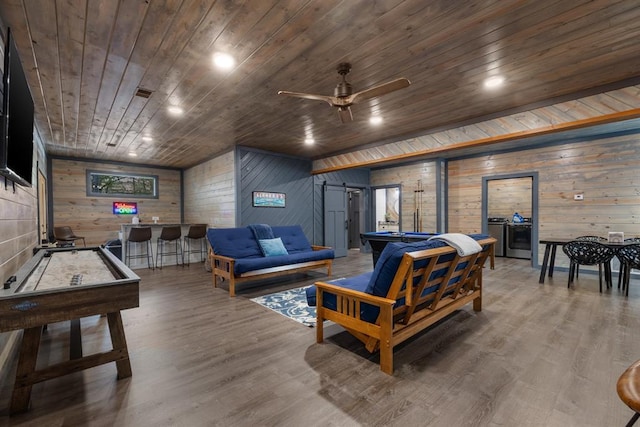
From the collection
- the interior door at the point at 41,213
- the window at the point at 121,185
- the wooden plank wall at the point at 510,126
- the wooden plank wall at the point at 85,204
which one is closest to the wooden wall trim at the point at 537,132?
the wooden plank wall at the point at 510,126

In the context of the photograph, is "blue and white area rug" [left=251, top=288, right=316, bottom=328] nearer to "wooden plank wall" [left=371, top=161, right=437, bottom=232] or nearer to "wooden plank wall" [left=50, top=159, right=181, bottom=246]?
"wooden plank wall" [left=371, top=161, right=437, bottom=232]

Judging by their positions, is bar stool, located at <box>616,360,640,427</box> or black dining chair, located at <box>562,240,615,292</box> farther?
black dining chair, located at <box>562,240,615,292</box>

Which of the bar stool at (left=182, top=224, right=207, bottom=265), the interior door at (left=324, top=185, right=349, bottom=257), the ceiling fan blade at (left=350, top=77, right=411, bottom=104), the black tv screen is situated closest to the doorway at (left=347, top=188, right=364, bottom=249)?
the interior door at (left=324, top=185, right=349, bottom=257)

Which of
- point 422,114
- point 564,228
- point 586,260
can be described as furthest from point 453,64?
point 564,228

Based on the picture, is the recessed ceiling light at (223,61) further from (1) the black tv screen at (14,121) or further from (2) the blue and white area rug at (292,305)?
(2) the blue and white area rug at (292,305)

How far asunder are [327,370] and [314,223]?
220 inches

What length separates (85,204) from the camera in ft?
24.7

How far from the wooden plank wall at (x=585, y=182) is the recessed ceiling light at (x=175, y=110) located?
6669mm

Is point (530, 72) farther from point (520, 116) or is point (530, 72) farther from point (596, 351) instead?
point (596, 351)

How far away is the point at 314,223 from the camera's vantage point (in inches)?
304

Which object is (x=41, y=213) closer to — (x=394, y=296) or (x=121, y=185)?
(x=121, y=185)

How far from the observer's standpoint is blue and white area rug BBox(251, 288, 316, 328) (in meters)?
3.29

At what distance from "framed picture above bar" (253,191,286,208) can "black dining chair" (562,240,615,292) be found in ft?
17.9

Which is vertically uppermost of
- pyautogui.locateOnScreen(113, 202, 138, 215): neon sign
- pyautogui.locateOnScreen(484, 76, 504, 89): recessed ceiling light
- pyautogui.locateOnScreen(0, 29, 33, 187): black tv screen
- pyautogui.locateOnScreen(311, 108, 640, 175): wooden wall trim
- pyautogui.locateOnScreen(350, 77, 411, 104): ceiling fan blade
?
pyautogui.locateOnScreen(484, 76, 504, 89): recessed ceiling light
